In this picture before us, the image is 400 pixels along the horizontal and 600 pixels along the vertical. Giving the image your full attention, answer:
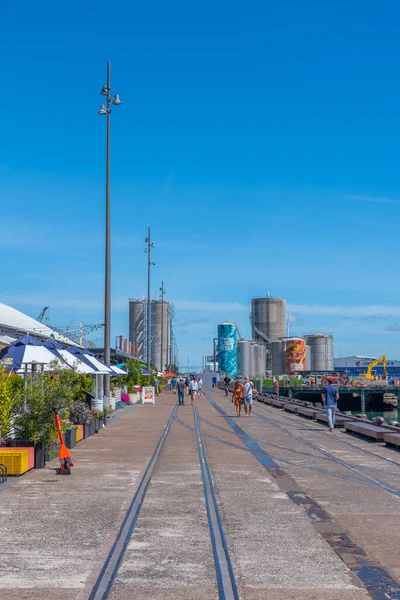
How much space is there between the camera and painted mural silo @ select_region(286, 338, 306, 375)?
178 metres

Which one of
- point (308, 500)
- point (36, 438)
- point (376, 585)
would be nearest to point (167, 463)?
point (36, 438)

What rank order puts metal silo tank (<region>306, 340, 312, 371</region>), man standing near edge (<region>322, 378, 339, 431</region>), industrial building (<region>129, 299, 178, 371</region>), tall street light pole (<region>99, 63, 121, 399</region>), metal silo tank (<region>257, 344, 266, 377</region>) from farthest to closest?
metal silo tank (<region>306, 340, 312, 371</region>) < metal silo tank (<region>257, 344, 266, 377</region>) < industrial building (<region>129, 299, 178, 371</region>) < tall street light pole (<region>99, 63, 121, 399</region>) < man standing near edge (<region>322, 378, 339, 431</region>)

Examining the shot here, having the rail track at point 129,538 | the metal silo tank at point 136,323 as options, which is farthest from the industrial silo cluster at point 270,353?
the rail track at point 129,538

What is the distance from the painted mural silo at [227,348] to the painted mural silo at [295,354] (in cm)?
1655

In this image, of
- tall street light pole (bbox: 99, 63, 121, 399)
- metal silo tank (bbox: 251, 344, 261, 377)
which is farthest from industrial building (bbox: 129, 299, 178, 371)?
tall street light pole (bbox: 99, 63, 121, 399)

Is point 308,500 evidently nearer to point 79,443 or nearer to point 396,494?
point 396,494

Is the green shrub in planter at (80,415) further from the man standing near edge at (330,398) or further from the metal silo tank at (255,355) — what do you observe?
the metal silo tank at (255,355)

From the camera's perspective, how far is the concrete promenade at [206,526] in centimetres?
710

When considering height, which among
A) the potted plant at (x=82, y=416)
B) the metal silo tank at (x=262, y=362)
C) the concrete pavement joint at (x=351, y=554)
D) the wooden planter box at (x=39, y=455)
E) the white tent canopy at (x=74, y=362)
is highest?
the metal silo tank at (x=262, y=362)

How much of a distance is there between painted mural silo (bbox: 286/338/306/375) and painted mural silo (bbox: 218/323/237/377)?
16546mm

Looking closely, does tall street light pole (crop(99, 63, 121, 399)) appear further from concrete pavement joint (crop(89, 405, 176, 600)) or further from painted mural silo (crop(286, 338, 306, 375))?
painted mural silo (crop(286, 338, 306, 375))

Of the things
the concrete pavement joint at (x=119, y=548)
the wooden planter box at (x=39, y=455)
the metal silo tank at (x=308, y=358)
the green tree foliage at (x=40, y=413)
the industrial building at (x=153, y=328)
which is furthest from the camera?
the metal silo tank at (x=308, y=358)

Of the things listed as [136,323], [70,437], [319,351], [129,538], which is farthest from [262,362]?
[129,538]

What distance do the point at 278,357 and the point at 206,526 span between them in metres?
179
